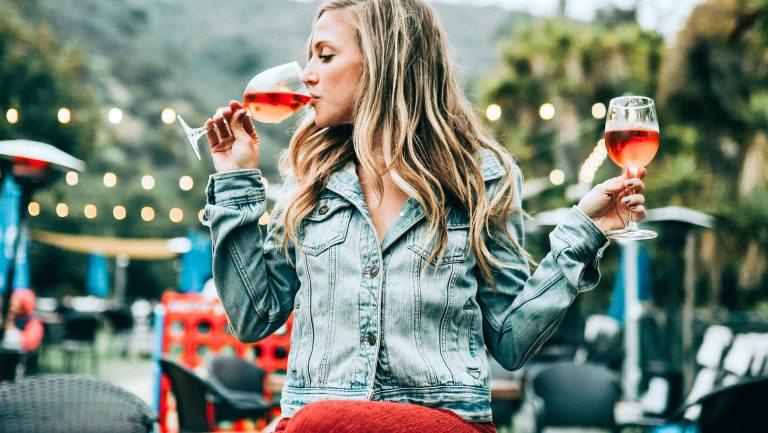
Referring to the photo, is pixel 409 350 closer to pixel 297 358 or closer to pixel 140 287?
pixel 297 358

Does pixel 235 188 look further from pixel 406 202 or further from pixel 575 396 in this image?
pixel 575 396

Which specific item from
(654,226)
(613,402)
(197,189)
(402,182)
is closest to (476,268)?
(402,182)

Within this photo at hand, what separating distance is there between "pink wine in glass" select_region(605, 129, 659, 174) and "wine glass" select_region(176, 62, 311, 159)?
27.6 inches

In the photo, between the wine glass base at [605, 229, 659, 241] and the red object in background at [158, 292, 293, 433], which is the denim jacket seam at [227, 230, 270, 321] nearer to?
the wine glass base at [605, 229, 659, 241]

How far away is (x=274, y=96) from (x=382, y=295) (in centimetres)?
57

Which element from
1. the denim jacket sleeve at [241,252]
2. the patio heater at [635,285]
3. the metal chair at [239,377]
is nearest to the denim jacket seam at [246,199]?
the denim jacket sleeve at [241,252]

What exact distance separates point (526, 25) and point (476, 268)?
1531 centimetres

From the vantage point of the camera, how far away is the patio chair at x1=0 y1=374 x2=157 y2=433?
2.10 meters

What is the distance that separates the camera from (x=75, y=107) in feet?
52.6

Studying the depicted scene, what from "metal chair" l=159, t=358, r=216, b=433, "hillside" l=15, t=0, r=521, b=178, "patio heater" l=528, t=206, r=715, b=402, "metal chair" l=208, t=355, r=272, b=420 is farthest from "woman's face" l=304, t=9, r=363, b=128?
"hillside" l=15, t=0, r=521, b=178

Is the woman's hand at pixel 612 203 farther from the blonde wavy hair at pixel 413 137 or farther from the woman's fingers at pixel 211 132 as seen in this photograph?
the woman's fingers at pixel 211 132

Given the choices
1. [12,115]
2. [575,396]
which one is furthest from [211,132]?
[12,115]

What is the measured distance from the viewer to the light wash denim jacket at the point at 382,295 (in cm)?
157

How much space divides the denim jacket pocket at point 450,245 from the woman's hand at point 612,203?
26 cm
